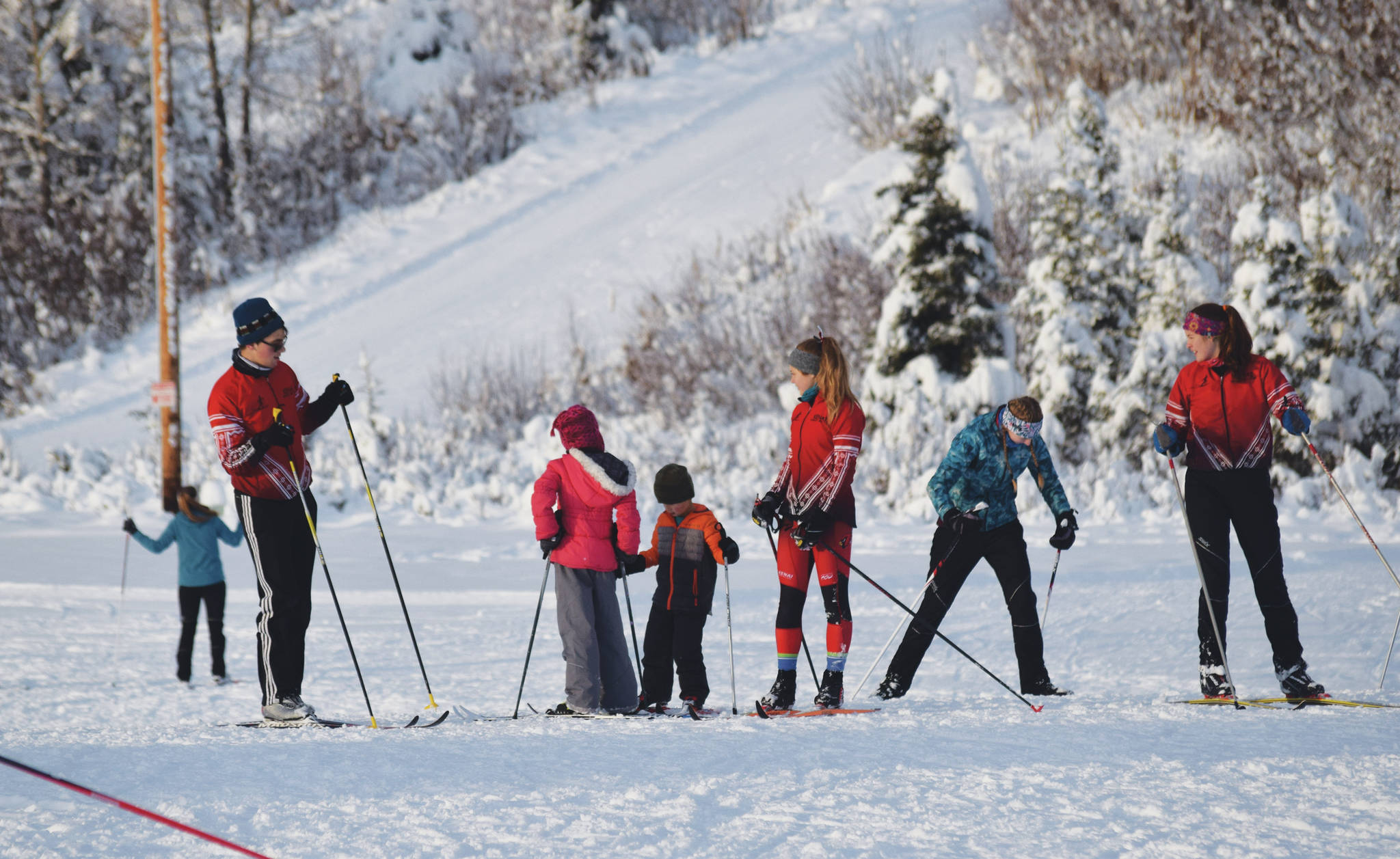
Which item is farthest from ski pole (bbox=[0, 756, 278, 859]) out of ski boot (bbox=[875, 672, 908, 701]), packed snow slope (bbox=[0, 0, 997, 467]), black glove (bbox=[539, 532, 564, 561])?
packed snow slope (bbox=[0, 0, 997, 467])

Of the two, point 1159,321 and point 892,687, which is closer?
point 892,687

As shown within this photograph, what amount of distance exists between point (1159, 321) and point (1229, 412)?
10166mm

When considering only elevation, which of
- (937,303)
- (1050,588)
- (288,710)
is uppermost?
(937,303)

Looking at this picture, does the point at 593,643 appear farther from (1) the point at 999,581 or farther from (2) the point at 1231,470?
(2) the point at 1231,470

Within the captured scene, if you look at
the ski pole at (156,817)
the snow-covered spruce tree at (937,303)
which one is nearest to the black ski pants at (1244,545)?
the ski pole at (156,817)

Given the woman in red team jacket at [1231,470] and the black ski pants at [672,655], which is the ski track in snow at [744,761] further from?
the black ski pants at [672,655]

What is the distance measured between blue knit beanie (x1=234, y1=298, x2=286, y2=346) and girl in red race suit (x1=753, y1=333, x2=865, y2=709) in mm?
2412

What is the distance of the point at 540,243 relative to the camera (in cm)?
2417

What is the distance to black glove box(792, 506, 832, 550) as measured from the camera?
5293mm

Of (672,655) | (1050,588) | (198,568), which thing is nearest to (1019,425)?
(1050,588)

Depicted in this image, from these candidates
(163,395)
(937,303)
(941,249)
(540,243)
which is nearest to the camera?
(163,395)

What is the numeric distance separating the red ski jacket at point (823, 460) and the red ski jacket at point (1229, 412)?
162 cm

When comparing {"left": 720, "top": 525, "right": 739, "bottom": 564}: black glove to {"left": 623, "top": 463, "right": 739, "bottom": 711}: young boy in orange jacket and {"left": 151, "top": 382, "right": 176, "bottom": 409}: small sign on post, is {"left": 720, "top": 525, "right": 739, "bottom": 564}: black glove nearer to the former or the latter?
{"left": 623, "top": 463, "right": 739, "bottom": 711}: young boy in orange jacket

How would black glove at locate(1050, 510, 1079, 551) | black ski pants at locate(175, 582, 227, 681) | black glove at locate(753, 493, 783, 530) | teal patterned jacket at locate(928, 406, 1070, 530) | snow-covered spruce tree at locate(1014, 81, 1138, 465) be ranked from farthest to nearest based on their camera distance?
snow-covered spruce tree at locate(1014, 81, 1138, 465)
black ski pants at locate(175, 582, 227, 681)
teal patterned jacket at locate(928, 406, 1070, 530)
black glove at locate(1050, 510, 1079, 551)
black glove at locate(753, 493, 783, 530)
